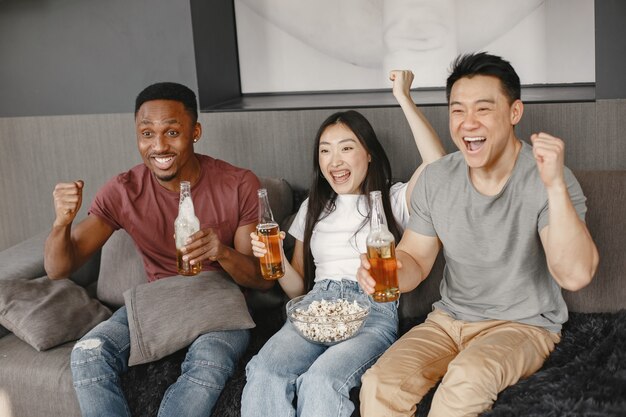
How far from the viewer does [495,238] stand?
227cm

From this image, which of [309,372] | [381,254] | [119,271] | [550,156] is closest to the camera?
[550,156]

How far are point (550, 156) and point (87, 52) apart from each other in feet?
7.97

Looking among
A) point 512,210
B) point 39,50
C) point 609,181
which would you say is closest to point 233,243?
point 512,210

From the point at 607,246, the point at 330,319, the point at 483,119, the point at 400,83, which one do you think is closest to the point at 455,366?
the point at 330,319

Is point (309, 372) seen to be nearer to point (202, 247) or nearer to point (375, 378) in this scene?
point (375, 378)

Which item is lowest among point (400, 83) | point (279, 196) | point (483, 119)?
point (279, 196)

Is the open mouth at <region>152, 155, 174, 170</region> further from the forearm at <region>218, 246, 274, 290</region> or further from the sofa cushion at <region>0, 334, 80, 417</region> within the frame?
the sofa cushion at <region>0, 334, 80, 417</region>

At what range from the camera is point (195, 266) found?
249 centimetres

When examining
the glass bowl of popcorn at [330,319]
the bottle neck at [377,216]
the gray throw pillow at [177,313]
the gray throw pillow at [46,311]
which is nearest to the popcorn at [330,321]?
the glass bowl of popcorn at [330,319]

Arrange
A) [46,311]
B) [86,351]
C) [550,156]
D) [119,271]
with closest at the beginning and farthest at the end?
[550,156], [86,351], [46,311], [119,271]

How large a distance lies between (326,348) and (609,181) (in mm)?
1049

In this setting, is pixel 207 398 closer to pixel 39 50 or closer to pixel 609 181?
pixel 609 181

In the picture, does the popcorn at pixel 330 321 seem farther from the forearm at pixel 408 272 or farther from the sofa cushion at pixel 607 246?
the sofa cushion at pixel 607 246

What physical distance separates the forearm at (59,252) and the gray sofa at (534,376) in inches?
10.3
